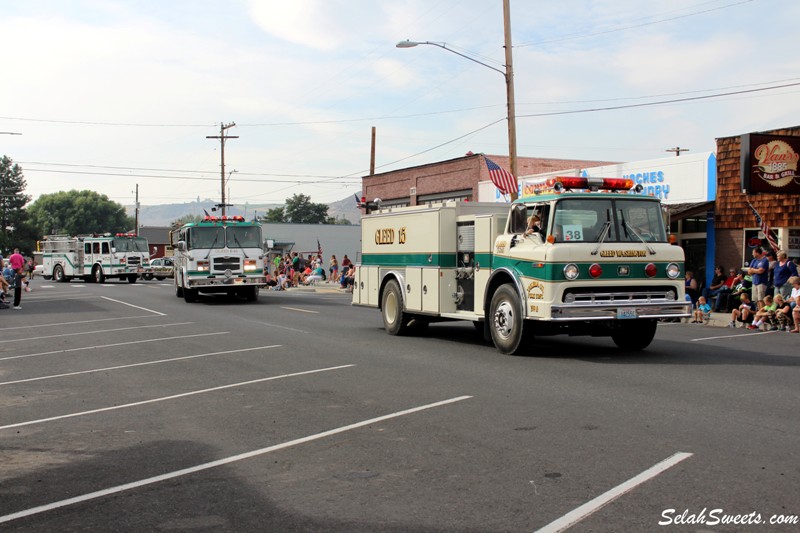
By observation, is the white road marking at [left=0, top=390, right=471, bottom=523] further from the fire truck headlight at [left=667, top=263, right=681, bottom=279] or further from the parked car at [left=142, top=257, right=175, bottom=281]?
the parked car at [left=142, top=257, right=175, bottom=281]

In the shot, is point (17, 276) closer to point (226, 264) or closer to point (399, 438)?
point (226, 264)

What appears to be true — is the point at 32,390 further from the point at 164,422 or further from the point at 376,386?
the point at 376,386

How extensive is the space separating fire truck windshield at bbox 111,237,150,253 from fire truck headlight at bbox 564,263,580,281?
132 ft

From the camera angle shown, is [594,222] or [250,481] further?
[594,222]

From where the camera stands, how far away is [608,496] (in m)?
5.46

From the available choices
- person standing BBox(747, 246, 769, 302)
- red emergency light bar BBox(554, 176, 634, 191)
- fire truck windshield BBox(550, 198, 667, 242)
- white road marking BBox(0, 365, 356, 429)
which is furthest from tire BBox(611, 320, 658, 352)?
person standing BBox(747, 246, 769, 302)

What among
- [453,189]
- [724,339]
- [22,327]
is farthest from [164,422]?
[453,189]

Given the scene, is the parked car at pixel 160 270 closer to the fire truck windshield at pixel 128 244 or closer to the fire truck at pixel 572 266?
the fire truck windshield at pixel 128 244

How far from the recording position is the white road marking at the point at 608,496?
494cm

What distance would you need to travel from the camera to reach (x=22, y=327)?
1967cm

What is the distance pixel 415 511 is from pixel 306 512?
0.70 m

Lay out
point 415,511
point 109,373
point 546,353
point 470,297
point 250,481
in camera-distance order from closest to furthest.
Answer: point 415,511, point 250,481, point 109,373, point 546,353, point 470,297

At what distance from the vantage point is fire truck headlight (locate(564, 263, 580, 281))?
474 inches

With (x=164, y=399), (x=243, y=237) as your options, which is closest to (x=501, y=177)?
(x=243, y=237)
